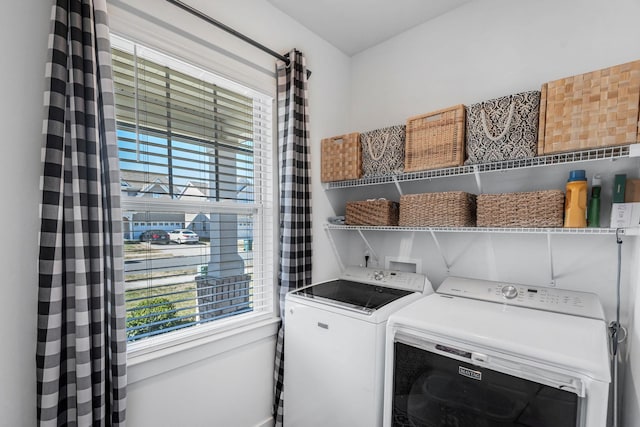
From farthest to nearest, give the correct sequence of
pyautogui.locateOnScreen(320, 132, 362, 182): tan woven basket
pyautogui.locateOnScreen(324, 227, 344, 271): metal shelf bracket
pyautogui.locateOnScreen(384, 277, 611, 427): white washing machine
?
pyautogui.locateOnScreen(324, 227, 344, 271): metal shelf bracket
pyautogui.locateOnScreen(320, 132, 362, 182): tan woven basket
pyautogui.locateOnScreen(384, 277, 611, 427): white washing machine

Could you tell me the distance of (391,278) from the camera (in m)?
1.95

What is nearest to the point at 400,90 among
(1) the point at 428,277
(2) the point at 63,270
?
(1) the point at 428,277

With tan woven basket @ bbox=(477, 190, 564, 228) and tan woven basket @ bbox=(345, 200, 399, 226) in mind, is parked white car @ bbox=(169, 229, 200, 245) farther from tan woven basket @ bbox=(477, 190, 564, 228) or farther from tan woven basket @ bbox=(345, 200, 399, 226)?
tan woven basket @ bbox=(477, 190, 564, 228)

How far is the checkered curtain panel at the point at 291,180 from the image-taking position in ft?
6.11

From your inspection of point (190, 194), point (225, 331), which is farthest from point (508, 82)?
point (225, 331)

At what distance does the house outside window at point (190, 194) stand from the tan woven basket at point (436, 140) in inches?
36.1

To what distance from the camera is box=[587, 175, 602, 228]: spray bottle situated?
4.36 ft

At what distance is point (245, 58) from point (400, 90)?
117 cm

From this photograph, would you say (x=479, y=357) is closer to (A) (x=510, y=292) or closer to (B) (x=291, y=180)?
(A) (x=510, y=292)

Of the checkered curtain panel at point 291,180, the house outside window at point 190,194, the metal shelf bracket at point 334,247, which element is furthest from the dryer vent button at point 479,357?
the metal shelf bracket at point 334,247

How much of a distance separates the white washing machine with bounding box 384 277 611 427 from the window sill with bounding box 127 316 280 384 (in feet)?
2.79

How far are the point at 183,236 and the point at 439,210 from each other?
57.0 inches

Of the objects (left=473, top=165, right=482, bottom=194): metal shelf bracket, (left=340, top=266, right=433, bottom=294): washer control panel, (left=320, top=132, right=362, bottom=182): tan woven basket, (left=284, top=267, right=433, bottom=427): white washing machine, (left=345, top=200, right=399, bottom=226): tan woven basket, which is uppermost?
(left=320, top=132, right=362, bottom=182): tan woven basket

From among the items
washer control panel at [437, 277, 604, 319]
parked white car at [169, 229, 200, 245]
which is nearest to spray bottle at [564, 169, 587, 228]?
washer control panel at [437, 277, 604, 319]
